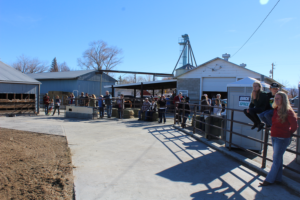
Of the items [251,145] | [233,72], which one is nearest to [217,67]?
[233,72]

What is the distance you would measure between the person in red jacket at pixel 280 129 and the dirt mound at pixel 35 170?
3.47 m

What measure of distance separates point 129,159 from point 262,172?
2.91 m

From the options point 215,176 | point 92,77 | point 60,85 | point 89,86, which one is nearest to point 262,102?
point 215,176

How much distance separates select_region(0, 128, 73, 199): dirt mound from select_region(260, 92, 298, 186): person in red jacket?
3.47m

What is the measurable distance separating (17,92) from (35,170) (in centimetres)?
1473

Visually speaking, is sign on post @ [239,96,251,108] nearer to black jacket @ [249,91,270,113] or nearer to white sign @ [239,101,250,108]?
white sign @ [239,101,250,108]

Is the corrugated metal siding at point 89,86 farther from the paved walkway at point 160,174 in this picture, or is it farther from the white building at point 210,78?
the paved walkway at point 160,174

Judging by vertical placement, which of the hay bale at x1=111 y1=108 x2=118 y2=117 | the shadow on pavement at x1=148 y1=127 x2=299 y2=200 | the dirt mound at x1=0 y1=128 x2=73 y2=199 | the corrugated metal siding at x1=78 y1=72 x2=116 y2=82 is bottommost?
the dirt mound at x1=0 y1=128 x2=73 y2=199

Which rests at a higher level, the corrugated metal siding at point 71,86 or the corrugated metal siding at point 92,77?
the corrugated metal siding at point 92,77

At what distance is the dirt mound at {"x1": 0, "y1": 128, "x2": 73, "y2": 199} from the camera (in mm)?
3467

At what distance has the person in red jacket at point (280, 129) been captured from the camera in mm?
3571

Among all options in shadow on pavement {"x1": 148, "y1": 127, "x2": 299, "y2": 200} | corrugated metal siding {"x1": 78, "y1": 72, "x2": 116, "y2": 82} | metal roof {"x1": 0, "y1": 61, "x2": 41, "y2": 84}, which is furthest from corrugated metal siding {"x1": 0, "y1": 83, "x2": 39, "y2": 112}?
shadow on pavement {"x1": 148, "y1": 127, "x2": 299, "y2": 200}

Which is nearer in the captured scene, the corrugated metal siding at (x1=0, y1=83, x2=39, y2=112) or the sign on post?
the sign on post

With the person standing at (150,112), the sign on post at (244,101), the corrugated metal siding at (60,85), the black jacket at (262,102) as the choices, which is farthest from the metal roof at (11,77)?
the black jacket at (262,102)
